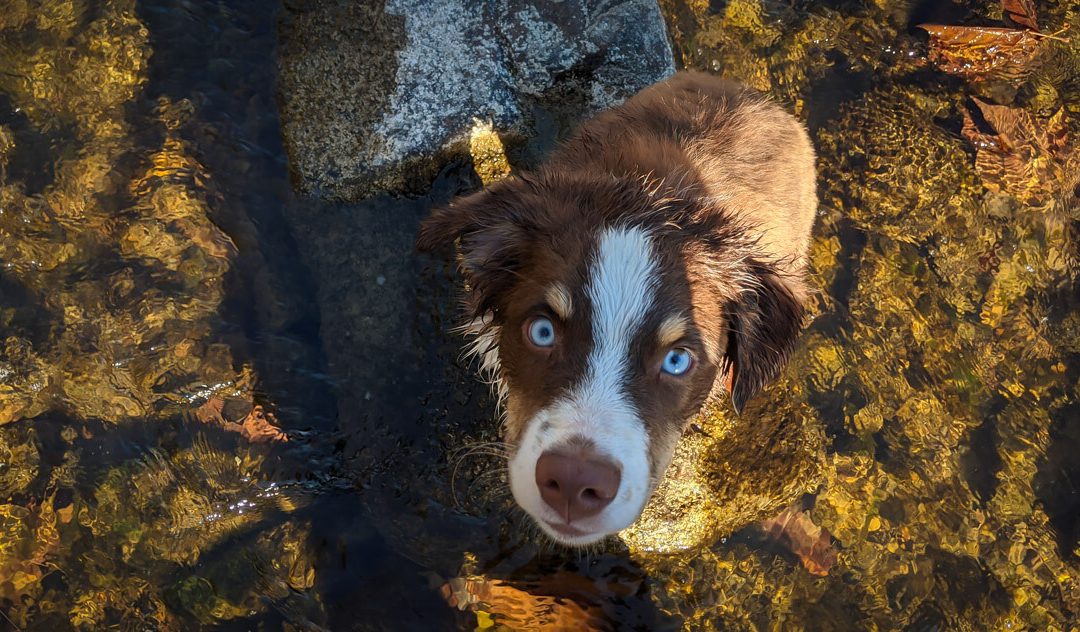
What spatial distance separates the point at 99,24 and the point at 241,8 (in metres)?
0.80

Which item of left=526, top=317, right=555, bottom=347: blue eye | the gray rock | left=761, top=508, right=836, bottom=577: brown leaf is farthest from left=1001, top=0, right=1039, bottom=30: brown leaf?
left=526, top=317, right=555, bottom=347: blue eye

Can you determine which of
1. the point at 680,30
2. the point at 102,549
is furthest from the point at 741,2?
the point at 102,549

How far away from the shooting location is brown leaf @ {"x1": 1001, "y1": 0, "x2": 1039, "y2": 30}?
5.58m

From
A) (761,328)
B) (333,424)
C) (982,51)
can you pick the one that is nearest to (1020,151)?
(982,51)

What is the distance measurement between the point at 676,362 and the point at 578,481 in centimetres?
68

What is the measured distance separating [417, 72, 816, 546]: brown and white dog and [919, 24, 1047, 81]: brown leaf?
252cm

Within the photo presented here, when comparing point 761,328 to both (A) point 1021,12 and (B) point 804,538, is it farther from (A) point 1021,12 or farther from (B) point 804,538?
(A) point 1021,12

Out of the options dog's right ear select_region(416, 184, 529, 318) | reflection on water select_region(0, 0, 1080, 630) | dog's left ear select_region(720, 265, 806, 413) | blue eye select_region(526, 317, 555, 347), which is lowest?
reflection on water select_region(0, 0, 1080, 630)

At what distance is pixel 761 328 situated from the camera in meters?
3.30

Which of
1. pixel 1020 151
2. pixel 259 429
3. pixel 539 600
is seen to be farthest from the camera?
pixel 1020 151

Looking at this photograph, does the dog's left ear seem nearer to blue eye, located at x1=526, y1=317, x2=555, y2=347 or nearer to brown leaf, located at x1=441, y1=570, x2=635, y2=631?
blue eye, located at x1=526, y1=317, x2=555, y2=347

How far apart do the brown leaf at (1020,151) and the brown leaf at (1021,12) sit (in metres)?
0.68

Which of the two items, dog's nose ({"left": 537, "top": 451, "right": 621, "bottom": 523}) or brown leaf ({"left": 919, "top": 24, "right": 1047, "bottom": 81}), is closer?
dog's nose ({"left": 537, "top": 451, "right": 621, "bottom": 523})

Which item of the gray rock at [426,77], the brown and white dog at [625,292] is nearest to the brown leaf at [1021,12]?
the gray rock at [426,77]
